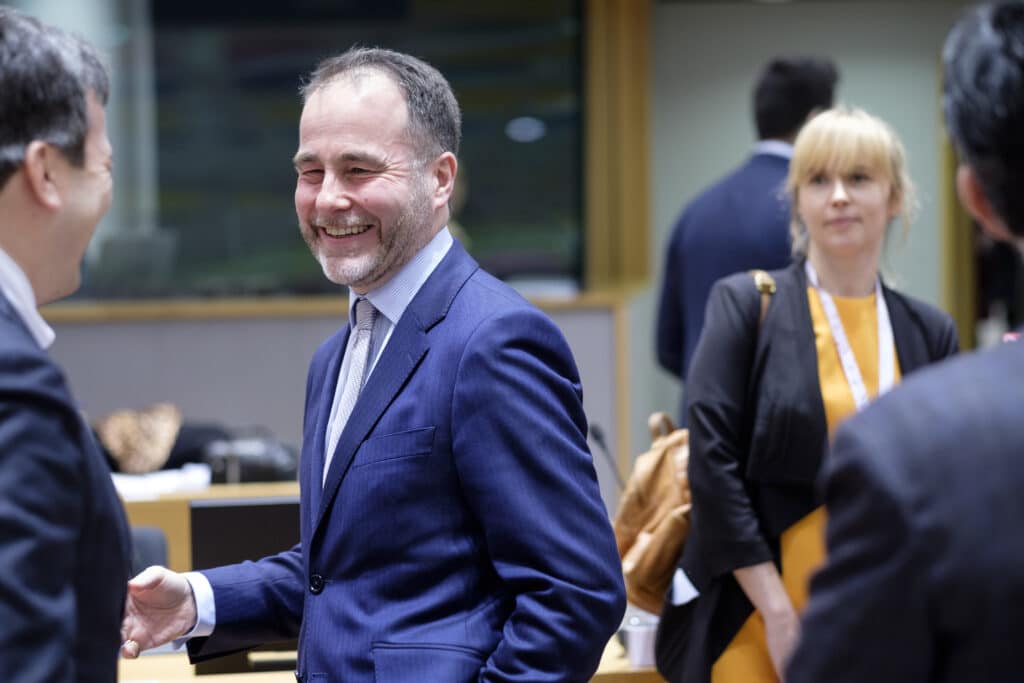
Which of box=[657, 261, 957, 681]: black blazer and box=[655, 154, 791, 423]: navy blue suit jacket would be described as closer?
box=[657, 261, 957, 681]: black blazer

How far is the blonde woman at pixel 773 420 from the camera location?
2.24m

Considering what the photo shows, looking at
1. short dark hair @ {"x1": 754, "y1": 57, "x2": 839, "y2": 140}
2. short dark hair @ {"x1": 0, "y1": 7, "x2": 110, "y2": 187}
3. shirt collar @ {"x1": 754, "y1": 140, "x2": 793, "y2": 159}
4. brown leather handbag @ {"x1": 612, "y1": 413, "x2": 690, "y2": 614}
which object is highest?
short dark hair @ {"x1": 754, "y1": 57, "x2": 839, "y2": 140}

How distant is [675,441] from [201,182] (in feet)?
28.4

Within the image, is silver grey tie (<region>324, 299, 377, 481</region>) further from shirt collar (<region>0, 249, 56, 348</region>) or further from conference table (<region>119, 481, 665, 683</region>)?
conference table (<region>119, 481, 665, 683</region>)

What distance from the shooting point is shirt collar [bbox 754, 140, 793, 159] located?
371 cm

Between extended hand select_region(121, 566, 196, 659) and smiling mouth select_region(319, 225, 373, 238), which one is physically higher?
smiling mouth select_region(319, 225, 373, 238)

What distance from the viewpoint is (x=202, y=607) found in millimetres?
1810

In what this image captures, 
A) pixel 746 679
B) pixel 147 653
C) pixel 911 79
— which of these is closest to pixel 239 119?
pixel 911 79

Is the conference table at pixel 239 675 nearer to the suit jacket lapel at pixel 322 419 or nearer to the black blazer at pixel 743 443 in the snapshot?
the black blazer at pixel 743 443

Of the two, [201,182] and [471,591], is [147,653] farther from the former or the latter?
[201,182]

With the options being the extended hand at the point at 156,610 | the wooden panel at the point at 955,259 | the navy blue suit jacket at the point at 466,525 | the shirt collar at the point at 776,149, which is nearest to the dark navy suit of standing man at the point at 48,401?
the navy blue suit jacket at the point at 466,525

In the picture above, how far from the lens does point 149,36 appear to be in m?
10.0

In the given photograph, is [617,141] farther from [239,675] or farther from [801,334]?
[239,675]

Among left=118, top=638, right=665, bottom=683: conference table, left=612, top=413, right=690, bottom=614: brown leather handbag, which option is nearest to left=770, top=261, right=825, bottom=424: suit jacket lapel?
left=612, top=413, right=690, bottom=614: brown leather handbag
